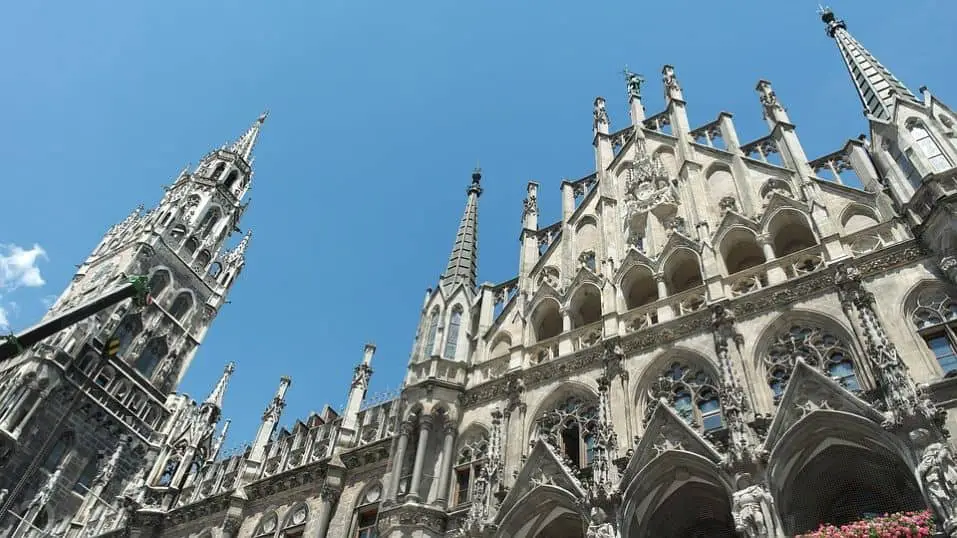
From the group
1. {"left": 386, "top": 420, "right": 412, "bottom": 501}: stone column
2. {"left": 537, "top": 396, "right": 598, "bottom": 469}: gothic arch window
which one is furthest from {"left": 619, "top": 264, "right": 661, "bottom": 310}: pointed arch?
{"left": 386, "top": 420, "right": 412, "bottom": 501}: stone column

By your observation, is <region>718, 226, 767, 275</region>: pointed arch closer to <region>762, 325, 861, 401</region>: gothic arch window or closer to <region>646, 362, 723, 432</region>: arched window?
<region>762, 325, 861, 401</region>: gothic arch window

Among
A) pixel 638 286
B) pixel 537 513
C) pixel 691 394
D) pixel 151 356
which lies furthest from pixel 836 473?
pixel 151 356

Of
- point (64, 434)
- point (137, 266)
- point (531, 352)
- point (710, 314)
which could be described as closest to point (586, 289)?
point (531, 352)

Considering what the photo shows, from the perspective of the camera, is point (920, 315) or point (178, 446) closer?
point (920, 315)

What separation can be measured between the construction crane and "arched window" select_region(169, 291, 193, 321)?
107 feet

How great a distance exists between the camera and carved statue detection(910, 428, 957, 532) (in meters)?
11.6

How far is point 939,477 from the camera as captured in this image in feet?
39.3

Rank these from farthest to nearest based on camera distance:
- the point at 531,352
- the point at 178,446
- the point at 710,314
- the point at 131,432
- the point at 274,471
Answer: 1. the point at 131,432
2. the point at 178,446
3. the point at 274,471
4. the point at 531,352
5. the point at 710,314

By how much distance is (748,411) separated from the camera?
605 inches

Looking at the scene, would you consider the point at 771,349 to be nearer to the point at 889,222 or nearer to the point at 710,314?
the point at 710,314

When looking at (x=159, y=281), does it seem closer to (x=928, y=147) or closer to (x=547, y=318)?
(x=547, y=318)

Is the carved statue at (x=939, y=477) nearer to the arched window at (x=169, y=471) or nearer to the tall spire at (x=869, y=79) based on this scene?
the tall spire at (x=869, y=79)

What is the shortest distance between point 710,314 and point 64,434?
35.6 meters

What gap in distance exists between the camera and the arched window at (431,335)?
22.3 metres
